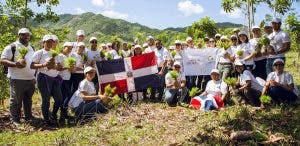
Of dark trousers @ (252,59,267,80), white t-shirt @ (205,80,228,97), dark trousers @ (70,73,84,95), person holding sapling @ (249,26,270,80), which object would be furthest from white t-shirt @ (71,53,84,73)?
dark trousers @ (252,59,267,80)

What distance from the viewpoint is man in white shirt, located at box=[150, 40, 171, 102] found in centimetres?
1345

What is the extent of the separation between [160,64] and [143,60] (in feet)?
1.92

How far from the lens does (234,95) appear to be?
11812 millimetres

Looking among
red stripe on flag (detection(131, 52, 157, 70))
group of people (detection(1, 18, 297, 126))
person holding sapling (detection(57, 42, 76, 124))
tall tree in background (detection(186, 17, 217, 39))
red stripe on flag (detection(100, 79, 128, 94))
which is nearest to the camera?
group of people (detection(1, 18, 297, 126))

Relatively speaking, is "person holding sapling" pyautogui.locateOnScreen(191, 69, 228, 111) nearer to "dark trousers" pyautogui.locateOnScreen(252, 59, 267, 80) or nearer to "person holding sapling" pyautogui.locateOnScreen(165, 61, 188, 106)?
"person holding sapling" pyautogui.locateOnScreen(165, 61, 188, 106)

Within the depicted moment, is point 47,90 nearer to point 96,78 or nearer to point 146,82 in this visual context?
point 96,78

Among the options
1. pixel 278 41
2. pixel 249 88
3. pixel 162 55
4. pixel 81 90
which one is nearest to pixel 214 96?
pixel 249 88

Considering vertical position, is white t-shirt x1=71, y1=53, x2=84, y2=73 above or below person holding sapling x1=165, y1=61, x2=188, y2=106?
above

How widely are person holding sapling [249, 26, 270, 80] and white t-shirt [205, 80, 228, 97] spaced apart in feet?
3.52

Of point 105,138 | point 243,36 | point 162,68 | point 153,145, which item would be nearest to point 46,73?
point 105,138

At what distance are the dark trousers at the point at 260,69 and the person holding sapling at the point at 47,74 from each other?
5.38 metres

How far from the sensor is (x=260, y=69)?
12.1 meters

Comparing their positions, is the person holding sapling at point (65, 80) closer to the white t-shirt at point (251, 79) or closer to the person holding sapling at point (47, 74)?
the person holding sapling at point (47, 74)

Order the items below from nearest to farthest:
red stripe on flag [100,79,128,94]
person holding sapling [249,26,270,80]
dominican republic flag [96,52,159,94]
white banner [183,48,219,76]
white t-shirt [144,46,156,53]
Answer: person holding sapling [249,26,270,80]
dominican republic flag [96,52,159,94]
red stripe on flag [100,79,128,94]
white t-shirt [144,46,156,53]
white banner [183,48,219,76]
